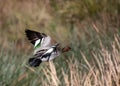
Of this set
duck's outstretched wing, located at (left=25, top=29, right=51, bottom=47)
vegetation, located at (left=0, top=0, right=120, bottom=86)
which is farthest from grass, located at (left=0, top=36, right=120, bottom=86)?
duck's outstretched wing, located at (left=25, top=29, right=51, bottom=47)

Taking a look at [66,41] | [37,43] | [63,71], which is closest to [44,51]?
[37,43]

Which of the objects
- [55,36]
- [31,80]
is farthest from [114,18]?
[31,80]

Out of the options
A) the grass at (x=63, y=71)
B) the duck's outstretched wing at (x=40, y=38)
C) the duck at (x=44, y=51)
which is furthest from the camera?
the grass at (x=63, y=71)

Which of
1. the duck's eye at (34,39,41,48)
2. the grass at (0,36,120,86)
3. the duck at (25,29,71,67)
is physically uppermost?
the duck's eye at (34,39,41,48)

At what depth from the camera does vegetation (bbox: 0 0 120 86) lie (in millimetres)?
7551

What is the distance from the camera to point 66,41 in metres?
10.8

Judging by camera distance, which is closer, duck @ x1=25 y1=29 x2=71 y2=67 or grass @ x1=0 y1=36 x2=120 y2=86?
duck @ x1=25 y1=29 x2=71 y2=67

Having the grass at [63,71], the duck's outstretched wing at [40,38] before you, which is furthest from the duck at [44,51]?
the grass at [63,71]

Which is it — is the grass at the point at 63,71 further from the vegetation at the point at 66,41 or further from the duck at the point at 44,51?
the duck at the point at 44,51

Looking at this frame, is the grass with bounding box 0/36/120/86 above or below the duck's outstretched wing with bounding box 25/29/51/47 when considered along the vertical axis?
below

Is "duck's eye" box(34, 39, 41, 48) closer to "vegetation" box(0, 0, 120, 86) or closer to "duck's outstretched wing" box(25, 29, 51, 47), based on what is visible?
"duck's outstretched wing" box(25, 29, 51, 47)

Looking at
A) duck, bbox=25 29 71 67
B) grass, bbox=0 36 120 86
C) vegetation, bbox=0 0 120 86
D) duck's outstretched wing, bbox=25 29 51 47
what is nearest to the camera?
duck, bbox=25 29 71 67

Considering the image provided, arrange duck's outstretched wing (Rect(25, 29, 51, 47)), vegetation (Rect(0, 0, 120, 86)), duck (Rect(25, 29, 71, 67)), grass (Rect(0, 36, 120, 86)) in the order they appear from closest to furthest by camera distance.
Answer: duck (Rect(25, 29, 71, 67)) → duck's outstretched wing (Rect(25, 29, 51, 47)) → grass (Rect(0, 36, 120, 86)) → vegetation (Rect(0, 0, 120, 86))

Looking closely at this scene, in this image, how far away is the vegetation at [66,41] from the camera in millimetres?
A: 7551
